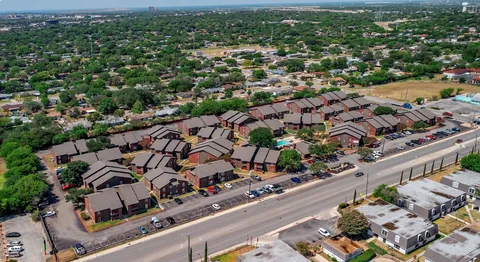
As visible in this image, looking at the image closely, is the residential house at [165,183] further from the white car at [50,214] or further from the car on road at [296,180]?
the car on road at [296,180]

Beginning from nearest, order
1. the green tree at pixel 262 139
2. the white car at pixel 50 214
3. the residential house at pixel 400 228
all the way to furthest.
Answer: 1. the residential house at pixel 400 228
2. the white car at pixel 50 214
3. the green tree at pixel 262 139

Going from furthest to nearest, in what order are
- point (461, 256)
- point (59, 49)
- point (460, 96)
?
point (59, 49)
point (460, 96)
point (461, 256)

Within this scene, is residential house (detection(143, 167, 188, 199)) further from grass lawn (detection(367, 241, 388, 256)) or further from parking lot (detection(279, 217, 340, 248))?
grass lawn (detection(367, 241, 388, 256))

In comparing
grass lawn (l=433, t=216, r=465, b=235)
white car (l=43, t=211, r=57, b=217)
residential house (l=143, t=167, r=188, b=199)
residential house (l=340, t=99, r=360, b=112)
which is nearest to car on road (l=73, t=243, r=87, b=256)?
white car (l=43, t=211, r=57, b=217)

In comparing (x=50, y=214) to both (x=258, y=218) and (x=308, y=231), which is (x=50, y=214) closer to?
(x=258, y=218)

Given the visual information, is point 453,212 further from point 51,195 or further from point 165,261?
point 51,195

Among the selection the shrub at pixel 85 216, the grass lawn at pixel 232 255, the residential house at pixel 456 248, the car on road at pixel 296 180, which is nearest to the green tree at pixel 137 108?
the shrub at pixel 85 216

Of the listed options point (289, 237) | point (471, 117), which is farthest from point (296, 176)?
point (471, 117)

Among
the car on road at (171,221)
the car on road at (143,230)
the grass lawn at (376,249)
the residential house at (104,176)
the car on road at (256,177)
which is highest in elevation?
the residential house at (104,176)
